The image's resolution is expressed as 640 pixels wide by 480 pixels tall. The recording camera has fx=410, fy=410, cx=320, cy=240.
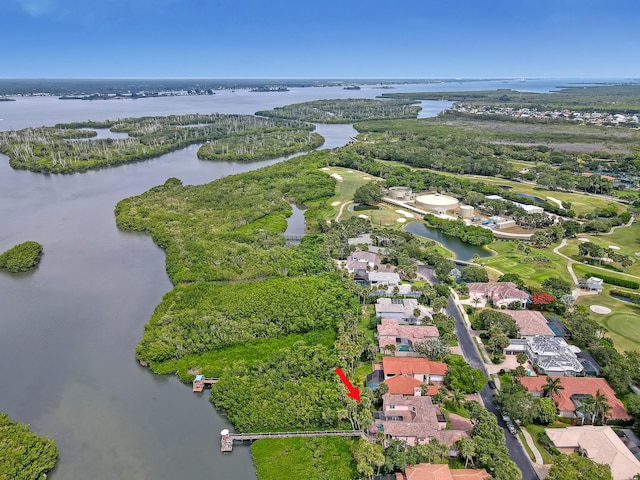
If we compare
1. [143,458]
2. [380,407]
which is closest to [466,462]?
[380,407]

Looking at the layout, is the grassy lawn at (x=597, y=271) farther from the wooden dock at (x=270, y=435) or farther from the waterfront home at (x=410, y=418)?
the wooden dock at (x=270, y=435)

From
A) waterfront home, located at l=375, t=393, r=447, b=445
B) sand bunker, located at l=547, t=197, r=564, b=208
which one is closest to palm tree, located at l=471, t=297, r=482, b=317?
waterfront home, located at l=375, t=393, r=447, b=445

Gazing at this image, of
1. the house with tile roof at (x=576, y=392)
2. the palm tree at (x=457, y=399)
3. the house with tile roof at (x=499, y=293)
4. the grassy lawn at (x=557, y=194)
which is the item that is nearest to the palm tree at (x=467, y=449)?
the palm tree at (x=457, y=399)

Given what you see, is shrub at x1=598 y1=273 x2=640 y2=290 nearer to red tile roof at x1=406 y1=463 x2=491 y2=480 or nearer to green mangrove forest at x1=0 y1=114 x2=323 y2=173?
red tile roof at x1=406 y1=463 x2=491 y2=480

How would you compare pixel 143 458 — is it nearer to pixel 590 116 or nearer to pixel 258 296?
pixel 258 296

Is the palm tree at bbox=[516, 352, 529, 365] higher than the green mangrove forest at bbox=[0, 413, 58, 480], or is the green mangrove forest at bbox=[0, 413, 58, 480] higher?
the palm tree at bbox=[516, 352, 529, 365]

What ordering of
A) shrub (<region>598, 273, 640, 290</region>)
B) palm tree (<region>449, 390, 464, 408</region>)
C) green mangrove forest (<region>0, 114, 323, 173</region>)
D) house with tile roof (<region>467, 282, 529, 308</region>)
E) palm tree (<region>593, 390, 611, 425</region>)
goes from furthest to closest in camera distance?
green mangrove forest (<region>0, 114, 323, 173</region>) < shrub (<region>598, 273, 640, 290</region>) < house with tile roof (<region>467, 282, 529, 308</region>) < palm tree (<region>449, 390, 464, 408</region>) < palm tree (<region>593, 390, 611, 425</region>)
